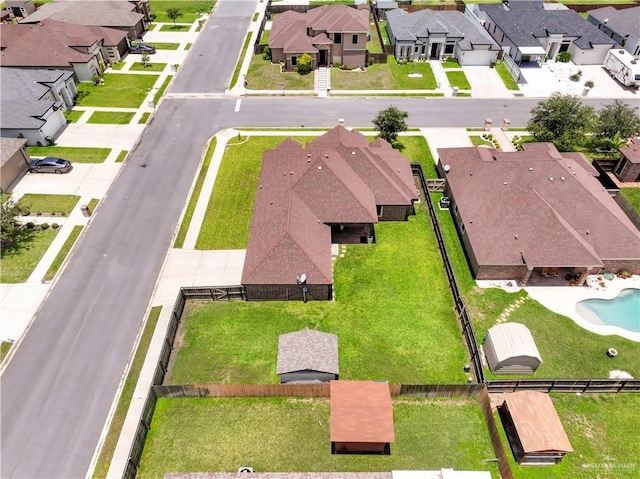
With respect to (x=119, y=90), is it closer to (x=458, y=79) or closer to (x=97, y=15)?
(x=97, y=15)

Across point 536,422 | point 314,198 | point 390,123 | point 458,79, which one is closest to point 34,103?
point 314,198

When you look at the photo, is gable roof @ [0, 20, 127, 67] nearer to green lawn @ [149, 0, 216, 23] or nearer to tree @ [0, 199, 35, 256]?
green lawn @ [149, 0, 216, 23]

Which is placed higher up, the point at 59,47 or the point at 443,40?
the point at 59,47

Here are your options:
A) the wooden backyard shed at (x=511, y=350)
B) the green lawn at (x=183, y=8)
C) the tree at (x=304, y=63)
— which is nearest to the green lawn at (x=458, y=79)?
the tree at (x=304, y=63)

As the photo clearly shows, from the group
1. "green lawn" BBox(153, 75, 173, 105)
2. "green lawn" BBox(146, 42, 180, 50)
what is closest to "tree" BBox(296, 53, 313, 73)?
"green lawn" BBox(153, 75, 173, 105)

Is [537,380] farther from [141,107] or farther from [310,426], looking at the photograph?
[141,107]
